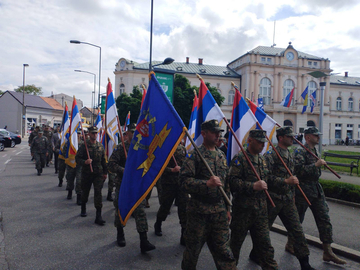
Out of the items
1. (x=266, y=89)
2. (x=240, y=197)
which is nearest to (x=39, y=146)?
(x=240, y=197)

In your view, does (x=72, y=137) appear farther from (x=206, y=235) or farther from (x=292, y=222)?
(x=292, y=222)

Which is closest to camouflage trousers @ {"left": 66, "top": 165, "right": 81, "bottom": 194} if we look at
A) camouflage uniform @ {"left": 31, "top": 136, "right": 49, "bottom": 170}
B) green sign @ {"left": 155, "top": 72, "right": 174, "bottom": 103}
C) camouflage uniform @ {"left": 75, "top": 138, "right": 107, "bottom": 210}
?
camouflage uniform @ {"left": 75, "top": 138, "right": 107, "bottom": 210}

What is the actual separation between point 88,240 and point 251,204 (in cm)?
304

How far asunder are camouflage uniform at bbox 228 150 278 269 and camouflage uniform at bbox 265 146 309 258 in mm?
424

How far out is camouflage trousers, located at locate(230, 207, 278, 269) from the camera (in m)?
3.43

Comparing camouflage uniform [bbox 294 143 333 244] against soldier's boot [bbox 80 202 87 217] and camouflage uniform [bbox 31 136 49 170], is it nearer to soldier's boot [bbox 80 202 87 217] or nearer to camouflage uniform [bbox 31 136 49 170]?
soldier's boot [bbox 80 202 87 217]

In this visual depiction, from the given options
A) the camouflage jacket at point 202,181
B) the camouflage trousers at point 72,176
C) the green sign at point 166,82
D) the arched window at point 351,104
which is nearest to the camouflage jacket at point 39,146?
the camouflage trousers at point 72,176

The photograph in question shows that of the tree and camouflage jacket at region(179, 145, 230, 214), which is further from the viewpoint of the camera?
the tree

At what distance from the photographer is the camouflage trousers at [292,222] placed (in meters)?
3.96

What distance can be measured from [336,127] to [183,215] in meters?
58.8

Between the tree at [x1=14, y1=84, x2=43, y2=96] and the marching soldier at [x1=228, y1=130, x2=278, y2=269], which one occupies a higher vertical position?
the tree at [x1=14, y1=84, x2=43, y2=96]

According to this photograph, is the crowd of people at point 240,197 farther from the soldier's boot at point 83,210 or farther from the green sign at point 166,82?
the green sign at point 166,82

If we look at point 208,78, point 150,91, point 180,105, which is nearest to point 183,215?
point 150,91

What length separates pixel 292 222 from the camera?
407 centimetres
